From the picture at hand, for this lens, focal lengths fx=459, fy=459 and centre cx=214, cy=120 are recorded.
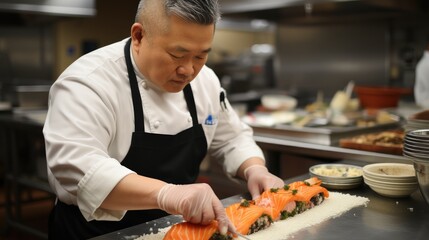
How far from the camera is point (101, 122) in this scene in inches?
59.7

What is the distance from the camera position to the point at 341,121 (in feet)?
10.6

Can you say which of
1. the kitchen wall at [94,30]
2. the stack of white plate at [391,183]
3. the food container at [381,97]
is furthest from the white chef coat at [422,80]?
the kitchen wall at [94,30]

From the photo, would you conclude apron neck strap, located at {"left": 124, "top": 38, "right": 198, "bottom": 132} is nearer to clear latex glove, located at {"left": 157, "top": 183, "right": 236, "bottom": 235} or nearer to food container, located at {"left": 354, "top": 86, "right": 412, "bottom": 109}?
clear latex glove, located at {"left": 157, "top": 183, "right": 236, "bottom": 235}

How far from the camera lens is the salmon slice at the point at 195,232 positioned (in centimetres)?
125

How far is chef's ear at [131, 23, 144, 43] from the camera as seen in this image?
1.57 meters

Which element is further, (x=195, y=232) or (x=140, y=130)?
(x=140, y=130)

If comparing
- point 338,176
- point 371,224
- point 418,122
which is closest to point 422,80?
point 418,122

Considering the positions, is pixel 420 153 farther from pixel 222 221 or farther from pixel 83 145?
pixel 83 145

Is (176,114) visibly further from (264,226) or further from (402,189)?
(402,189)

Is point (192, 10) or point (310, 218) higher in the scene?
point (192, 10)

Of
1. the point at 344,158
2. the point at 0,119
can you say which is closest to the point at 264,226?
the point at 344,158

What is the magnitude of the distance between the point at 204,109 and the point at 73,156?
68 centimetres

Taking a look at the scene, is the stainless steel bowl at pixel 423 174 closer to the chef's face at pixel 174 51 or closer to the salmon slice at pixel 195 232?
the salmon slice at pixel 195 232

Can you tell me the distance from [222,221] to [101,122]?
54 cm
